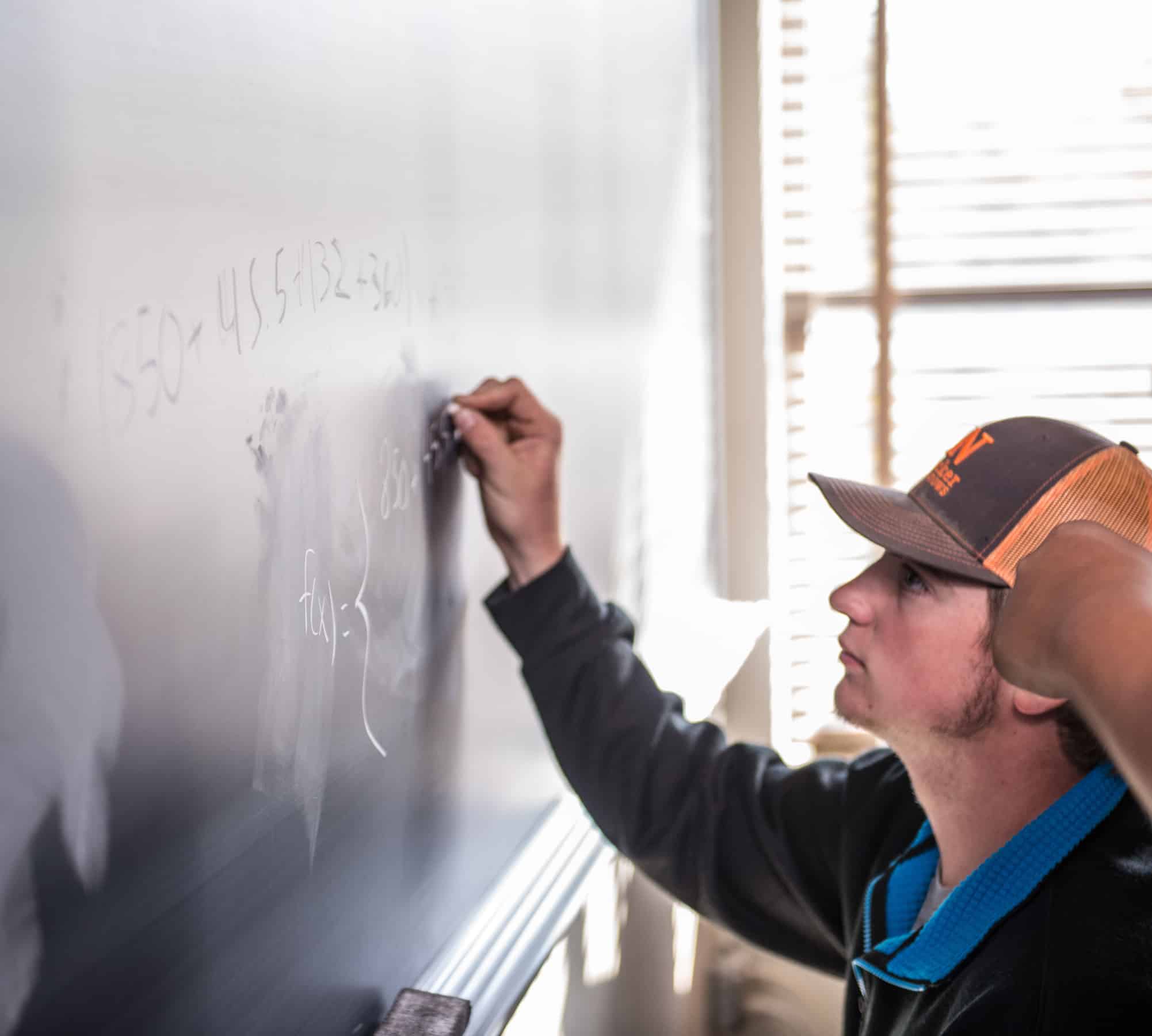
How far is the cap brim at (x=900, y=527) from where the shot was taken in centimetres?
111

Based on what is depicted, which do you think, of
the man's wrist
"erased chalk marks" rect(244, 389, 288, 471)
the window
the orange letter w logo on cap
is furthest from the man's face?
the window

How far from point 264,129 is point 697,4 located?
160cm

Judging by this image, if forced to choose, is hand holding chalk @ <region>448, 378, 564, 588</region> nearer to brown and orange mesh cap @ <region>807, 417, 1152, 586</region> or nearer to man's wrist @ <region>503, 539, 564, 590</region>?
man's wrist @ <region>503, 539, 564, 590</region>

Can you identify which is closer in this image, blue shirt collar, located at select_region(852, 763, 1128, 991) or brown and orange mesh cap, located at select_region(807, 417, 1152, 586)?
blue shirt collar, located at select_region(852, 763, 1128, 991)

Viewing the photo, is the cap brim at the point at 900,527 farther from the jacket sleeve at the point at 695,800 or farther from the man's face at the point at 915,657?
the jacket sleeve at the point at 695,800

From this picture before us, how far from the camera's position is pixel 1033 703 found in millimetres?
1043

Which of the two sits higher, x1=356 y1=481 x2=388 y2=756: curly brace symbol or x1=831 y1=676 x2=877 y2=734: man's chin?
x1=356 y1=481 x2=388 y2=756: curly brace symbol

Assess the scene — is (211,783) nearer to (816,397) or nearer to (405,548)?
(405,548)

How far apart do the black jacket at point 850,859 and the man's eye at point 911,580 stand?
0.74ft

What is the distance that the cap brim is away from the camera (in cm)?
111

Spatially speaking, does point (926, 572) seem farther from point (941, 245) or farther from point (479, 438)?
point (941, 245)

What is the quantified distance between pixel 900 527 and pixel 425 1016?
0.61 m

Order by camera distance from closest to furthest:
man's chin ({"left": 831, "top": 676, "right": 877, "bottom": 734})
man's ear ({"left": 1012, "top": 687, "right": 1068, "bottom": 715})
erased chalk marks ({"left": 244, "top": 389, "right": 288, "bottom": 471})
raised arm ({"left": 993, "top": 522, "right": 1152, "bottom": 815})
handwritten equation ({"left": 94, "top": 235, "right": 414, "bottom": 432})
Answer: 1. raised arm ({"left": 993, "top": 522, "right": 1152, "bottom": 815})
2. handwritten equation ({"left": 94, "top": 235, "right": 414, "bottom": 432})
3. erased chalk marks ({"left": 244, "top": 389, "right": 288, "bottom": 471})
4. man's ear ({"left": 1012, "top": 687, "right": 1068, "bottom": 715})
5. man's chin ({"left": 831, "top": 676, "right": 877, "bottom": 734})

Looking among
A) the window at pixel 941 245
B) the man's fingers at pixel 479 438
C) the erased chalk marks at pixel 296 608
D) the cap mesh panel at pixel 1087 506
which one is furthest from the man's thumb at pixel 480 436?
the window at pixel 941 245
